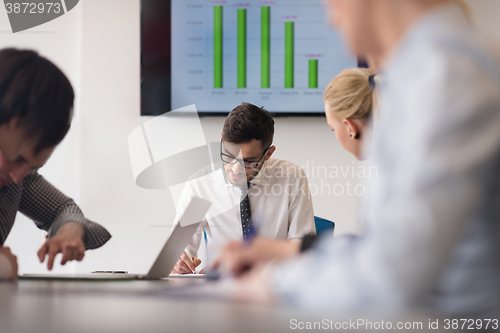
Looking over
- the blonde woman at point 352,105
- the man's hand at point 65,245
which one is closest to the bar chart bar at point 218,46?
the blonde woman at point 352,105

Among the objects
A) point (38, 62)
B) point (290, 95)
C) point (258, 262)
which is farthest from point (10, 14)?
point (258, 262)

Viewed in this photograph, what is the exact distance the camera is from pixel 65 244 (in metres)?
1.02

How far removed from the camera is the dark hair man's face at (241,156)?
1.94m

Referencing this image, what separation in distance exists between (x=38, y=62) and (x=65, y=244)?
42 cm

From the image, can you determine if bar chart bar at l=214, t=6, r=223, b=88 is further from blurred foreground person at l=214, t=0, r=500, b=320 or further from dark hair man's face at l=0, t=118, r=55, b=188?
blurred foreground person at l=214, t=0, r=500, b=320

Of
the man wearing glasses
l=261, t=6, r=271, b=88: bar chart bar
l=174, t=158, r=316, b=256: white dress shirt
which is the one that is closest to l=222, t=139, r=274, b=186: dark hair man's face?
the man wearing glasses

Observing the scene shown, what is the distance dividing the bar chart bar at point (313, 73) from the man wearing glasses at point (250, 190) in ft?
2.08

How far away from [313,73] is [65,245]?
198cm

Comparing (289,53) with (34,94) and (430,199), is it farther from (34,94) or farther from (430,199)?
(430,199)

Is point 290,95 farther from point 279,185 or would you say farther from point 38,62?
point 38,62

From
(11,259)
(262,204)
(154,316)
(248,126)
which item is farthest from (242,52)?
(154,316)

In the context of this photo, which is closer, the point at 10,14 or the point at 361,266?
the point at 361,266

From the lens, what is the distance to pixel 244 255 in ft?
1.70

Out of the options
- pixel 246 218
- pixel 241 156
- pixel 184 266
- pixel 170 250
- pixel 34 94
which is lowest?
pixel 184 266
